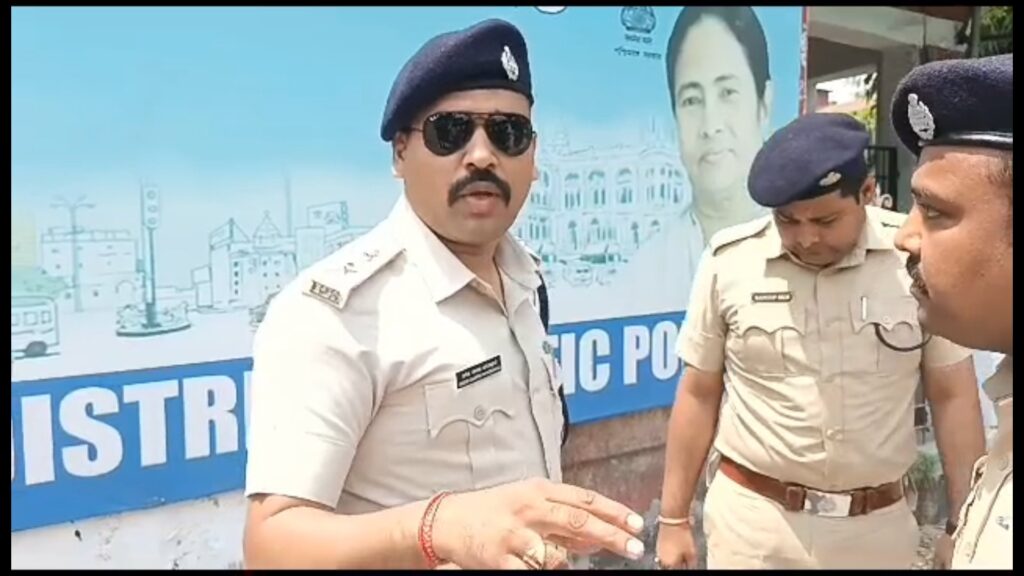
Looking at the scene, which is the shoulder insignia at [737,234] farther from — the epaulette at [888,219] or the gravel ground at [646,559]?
the gravel ground at [646,559]

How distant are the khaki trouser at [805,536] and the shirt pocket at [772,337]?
357 millimetres

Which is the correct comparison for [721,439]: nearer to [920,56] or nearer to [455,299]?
[455,299]

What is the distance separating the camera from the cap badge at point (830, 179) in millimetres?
2143

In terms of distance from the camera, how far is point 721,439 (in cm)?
245

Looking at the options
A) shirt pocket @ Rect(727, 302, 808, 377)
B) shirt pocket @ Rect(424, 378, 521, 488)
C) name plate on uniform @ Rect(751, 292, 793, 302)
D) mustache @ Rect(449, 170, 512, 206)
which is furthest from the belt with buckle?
mustache @ Rect(449, 170, 512, 206)

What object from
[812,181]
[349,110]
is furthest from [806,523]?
[349,110]

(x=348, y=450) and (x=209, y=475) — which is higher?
(x=348, y=450)

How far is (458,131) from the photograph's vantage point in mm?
1503

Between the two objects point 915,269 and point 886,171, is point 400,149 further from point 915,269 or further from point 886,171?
point 886,171

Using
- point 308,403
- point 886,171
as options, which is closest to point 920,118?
point 308,403

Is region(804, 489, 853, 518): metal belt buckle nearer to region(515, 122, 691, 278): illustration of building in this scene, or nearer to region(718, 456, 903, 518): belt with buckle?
region(718, 456, 903, 518): belt with buckle

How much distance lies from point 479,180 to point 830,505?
4.54 ft

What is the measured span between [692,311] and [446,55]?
1.27 m

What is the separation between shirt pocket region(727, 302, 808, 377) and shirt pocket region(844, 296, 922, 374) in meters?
0.13
